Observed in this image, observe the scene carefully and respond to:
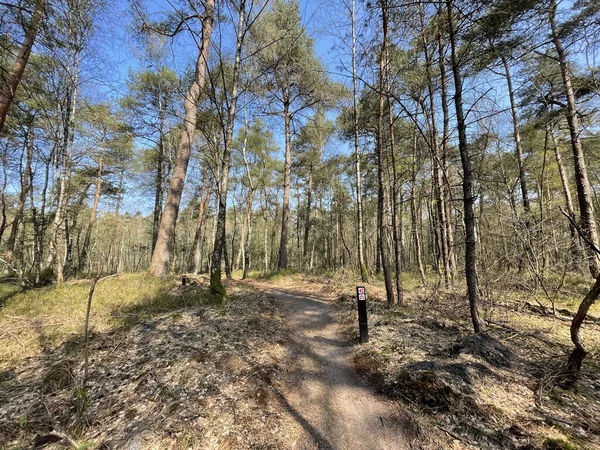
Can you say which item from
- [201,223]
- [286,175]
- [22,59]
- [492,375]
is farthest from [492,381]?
[201,223]

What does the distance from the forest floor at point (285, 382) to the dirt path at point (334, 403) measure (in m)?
0.02

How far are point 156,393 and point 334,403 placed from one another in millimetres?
2197

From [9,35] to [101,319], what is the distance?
19.2 ft

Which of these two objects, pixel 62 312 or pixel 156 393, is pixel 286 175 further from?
pixel 156 393

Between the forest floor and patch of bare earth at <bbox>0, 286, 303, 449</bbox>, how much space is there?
2 centimetres

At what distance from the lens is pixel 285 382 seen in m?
3.37

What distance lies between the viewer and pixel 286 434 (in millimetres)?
2480

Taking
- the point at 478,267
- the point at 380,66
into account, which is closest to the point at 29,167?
the point at 380,66

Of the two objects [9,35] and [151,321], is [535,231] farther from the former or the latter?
[9,35]

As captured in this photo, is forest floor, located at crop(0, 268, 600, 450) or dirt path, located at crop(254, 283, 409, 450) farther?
dirt path, located at crop(254, 283, 409, 450)

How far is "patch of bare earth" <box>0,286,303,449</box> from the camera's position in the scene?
2.29m

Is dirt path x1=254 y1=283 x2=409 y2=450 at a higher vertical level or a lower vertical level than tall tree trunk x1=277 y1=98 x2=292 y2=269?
lower

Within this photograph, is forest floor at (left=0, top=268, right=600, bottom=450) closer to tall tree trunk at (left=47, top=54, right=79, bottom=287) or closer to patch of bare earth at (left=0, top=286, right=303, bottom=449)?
patch of bare earth at (left=0, top=286, right=303, bottom=449)

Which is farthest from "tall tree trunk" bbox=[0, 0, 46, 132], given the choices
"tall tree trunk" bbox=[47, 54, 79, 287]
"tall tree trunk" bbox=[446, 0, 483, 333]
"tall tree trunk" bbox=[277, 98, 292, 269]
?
"tall tree trunk" bbox=[277, 98, 292, 269]
